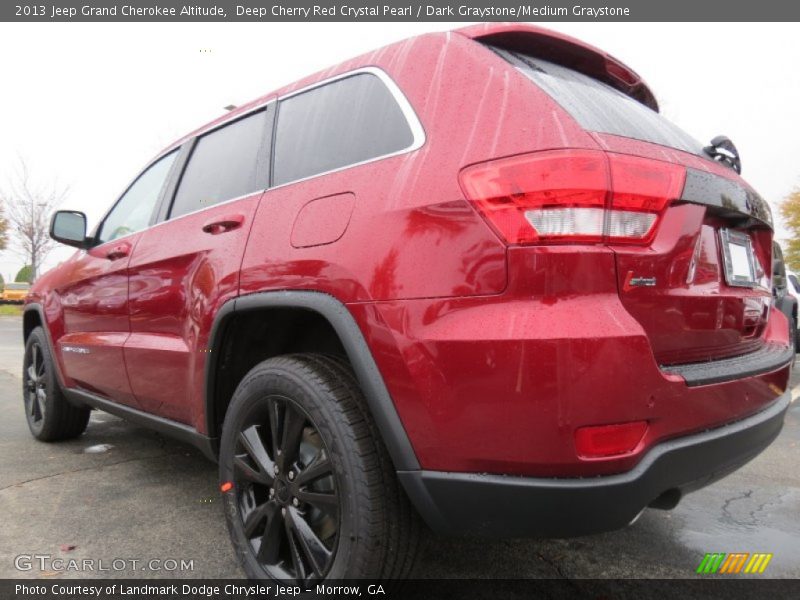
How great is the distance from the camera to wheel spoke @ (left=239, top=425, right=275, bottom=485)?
6.15 ft

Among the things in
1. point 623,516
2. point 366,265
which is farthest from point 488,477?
point 366,265

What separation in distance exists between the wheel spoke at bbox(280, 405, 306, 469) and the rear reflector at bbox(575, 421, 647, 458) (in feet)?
2.76

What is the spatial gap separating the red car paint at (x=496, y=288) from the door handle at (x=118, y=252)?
3.83 ft

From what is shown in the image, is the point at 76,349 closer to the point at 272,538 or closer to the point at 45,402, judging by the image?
the point at 45,402

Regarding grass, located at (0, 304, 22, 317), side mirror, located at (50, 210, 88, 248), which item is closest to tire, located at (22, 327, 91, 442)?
side mirror, located at (50, 210, 88, 248)

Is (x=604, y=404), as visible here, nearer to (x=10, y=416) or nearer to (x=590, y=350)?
(x=590, y=350)

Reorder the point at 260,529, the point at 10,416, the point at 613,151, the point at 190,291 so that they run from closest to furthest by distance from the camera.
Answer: the point at 613,151 → the point at 260,529 → the point at 190,291 → the point at 10,416

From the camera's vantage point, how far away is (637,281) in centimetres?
140

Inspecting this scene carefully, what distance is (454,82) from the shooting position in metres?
1.67

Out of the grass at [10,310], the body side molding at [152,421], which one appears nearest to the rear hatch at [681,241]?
the body side molding at [152,421]

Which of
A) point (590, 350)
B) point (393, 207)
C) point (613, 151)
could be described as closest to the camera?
point (590, 350)

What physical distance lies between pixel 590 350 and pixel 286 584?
1.18 m

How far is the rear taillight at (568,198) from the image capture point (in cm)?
137

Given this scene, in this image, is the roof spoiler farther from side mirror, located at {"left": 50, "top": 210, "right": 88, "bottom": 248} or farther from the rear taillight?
side mirror, located at {"left": 50, "top": 210, "right": 88, "bottom": 248}
